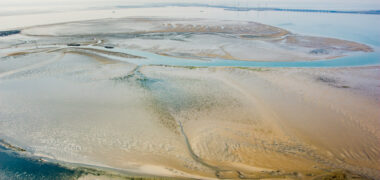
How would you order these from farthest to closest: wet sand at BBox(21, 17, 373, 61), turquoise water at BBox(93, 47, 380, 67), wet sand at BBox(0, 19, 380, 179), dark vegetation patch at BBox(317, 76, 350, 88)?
wet sand at BBox(21, 17, 373, 61) → turquoise water at BBox(93, 47, 380, 67) → dark vegetation patch at BBox(317, 76, 350, 88) → wet sand at BBox(0, 19, 380, 179)

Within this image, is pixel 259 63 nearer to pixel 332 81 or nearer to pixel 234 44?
pixel 332 81

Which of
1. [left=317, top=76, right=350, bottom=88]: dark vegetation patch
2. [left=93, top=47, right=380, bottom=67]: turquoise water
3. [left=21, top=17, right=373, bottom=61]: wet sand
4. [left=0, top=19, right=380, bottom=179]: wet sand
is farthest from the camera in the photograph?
[left=21, top=17, right=373, bottom=61]: wet sand

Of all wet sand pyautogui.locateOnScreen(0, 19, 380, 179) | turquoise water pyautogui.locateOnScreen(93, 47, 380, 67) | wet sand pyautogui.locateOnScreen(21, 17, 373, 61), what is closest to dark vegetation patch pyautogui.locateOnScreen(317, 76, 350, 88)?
wet sand pyautogui.locateOnScreen(0, 19, 380, 179)

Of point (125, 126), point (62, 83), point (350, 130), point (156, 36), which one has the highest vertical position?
point (156, 36)

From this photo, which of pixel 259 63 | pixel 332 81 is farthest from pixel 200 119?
pixel 259 63

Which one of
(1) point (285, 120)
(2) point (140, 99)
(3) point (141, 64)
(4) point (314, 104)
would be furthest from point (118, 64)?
(4) point (314, 104)

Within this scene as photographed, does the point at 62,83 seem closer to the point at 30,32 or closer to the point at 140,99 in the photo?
the point at 140,99

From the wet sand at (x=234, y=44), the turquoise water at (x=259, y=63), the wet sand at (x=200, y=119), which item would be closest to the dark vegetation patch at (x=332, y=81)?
the wet sand at (x=200, y=119)

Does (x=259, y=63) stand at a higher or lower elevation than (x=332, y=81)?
higher

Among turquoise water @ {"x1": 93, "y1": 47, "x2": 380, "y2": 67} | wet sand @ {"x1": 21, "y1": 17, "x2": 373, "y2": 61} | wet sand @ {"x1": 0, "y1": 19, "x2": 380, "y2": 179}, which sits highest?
wet sand @ {"x1": 21, "y1": 17, "x2": 373, "y2": 61}

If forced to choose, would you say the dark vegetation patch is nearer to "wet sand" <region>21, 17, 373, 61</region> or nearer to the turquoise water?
the turquoise water

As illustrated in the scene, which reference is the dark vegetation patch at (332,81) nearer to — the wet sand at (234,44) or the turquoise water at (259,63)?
the turquoise water at (259,63)
